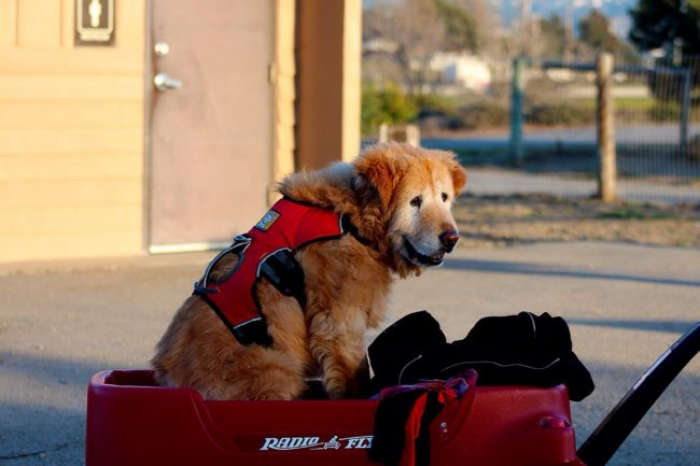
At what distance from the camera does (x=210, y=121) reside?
8.87 m

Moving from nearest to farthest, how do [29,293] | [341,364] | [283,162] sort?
1. [341,364]
2. [29,293]
3. [283,162]

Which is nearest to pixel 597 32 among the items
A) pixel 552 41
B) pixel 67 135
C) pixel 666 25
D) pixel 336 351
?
pixel 552 41

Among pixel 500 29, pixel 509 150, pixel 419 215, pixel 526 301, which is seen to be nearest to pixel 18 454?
pixel 419 215

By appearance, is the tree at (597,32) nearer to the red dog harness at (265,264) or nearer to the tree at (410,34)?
the tree at (410,34)

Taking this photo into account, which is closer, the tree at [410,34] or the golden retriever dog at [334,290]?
the golden retriever dog at [334,290]

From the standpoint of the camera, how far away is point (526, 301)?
7.62m

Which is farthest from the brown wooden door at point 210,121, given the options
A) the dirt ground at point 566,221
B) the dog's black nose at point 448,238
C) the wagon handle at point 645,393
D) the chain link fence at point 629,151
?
the chain link fence at point 629,151

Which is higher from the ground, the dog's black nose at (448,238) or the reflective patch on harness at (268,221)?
the reflective patch on harness at (268,221)

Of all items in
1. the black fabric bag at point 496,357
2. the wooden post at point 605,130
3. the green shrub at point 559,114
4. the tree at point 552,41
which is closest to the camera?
the black fabric bag at point 496,357

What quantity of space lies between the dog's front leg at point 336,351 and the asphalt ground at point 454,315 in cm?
150

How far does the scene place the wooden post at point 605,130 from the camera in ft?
44.3

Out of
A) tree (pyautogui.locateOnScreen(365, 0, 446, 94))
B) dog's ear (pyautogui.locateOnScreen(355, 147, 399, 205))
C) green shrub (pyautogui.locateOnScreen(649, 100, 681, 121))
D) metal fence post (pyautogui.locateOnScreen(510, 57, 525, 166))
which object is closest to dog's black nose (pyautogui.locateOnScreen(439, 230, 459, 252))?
dog's ear (pyautogui.locateOnScreen(355, 147, 399, 205))

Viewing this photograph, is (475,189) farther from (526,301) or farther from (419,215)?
(419,215)

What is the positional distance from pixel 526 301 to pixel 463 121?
20.4m
